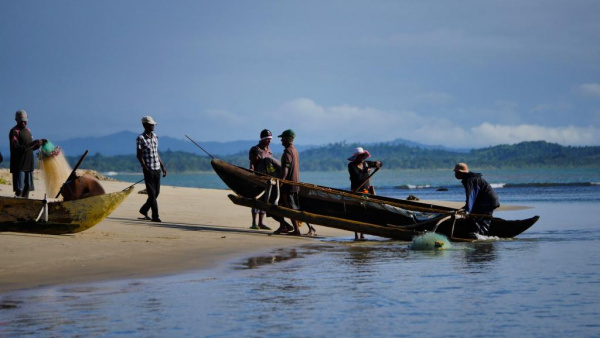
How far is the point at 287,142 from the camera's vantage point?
1479 centimetres

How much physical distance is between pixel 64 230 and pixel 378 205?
5.44 metres

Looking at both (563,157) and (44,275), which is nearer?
(44,275)

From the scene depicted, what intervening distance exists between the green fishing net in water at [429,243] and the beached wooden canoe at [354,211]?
1.67ft

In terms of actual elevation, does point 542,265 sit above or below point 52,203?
below

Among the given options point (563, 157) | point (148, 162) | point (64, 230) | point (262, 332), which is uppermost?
point (563, 157)

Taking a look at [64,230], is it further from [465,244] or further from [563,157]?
[563,157]

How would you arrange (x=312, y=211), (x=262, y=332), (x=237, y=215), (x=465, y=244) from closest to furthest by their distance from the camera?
(x=262, y=332)
(x=465, y=244)
(x=312, y=211)
(x=237, y=215)

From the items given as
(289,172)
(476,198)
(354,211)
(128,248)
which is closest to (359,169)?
(354,211)

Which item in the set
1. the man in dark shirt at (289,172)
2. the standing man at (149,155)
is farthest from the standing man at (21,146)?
the man in dark shirt at (289,172)

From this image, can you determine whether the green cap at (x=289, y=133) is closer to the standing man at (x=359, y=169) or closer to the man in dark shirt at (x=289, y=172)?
the man in dark shirt at (x=289, y=172)

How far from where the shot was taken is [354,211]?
14.7m

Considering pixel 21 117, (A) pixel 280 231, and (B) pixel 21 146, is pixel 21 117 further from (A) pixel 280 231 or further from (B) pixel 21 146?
(A) pixel 280 231

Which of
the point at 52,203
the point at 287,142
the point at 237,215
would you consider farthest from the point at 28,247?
the point at 237,215

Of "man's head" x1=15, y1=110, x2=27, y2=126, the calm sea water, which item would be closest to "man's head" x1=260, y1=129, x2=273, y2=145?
the calm sea water
